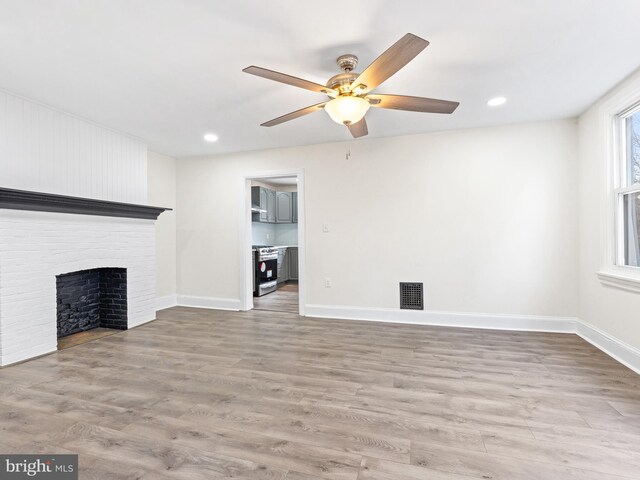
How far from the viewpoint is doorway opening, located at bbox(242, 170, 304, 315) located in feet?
15.5

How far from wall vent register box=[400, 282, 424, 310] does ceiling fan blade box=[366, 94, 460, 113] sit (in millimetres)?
2300

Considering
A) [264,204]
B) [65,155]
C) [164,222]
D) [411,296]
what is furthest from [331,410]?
[264,204]

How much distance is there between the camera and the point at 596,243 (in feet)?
10.5

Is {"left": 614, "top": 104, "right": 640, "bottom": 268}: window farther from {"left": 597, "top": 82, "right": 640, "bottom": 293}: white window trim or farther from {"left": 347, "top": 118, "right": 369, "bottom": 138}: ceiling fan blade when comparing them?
{"left": 347, "top": 118, "right": 369, "bottom": 138}: ceiling fan blade

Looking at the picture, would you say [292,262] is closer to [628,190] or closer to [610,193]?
[610,193]

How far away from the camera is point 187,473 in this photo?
4.94 ft

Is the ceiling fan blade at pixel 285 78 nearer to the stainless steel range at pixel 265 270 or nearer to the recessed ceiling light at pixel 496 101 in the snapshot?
the recessed ceiling light at pixel 496 101

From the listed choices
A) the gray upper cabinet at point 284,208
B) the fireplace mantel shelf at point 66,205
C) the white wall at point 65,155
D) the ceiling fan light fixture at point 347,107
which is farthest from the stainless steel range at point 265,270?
the ceiling fan light fixture at point 347,107

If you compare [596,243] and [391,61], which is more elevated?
[391,61]

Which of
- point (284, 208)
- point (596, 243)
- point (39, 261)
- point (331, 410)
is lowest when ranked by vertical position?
point (331, 410)

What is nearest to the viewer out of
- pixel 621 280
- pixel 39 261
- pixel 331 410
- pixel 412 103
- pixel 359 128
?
pixel 331 410

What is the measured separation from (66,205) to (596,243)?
5.40 metres

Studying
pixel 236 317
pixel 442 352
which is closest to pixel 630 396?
pixel 442 352

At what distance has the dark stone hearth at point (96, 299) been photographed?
12.3ft
